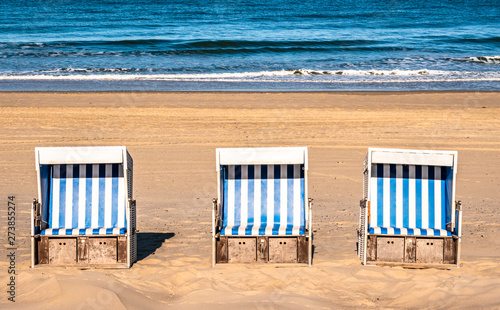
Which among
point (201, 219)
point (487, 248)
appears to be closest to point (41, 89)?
point (201, 219)

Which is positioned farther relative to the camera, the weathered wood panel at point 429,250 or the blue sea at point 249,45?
the blue sea at point 249,45

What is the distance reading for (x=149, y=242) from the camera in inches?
294

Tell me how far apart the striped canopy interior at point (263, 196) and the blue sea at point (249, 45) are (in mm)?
11636

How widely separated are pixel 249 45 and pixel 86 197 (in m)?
23.0

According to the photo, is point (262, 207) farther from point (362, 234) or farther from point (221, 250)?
point (362, 234)

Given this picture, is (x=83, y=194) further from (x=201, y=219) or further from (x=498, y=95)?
(x=498, y=95)

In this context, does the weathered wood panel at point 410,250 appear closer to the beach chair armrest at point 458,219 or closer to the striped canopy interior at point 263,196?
the beach chair armrest at point 458,219

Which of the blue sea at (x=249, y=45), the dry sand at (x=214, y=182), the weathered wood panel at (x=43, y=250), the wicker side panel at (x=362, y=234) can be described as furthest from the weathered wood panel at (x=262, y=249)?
the blue sea at (x=249, y=45)

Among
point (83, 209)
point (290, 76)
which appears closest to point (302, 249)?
point (83, 209)

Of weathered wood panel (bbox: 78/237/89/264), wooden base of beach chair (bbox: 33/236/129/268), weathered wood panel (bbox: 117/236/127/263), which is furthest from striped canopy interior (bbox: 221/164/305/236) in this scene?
weathered wood panel (bbox: 78/237/89/264)

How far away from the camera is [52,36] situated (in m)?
32.1

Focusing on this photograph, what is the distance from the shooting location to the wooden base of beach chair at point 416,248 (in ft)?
21.3

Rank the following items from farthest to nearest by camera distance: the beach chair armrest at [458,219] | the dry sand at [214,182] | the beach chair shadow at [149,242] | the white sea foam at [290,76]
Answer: the white sea foam at [290,76] < the beach chair shadow at [149,242] < the beach chair armrest at [458,219] < the dry sand at [214,182]

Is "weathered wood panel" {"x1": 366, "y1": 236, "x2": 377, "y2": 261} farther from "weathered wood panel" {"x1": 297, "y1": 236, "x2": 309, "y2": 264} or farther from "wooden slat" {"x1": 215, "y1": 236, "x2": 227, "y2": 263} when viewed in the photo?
"wooden slat" {"x1": 215, "y1": 236, "x2": 227, "y2": 263}
